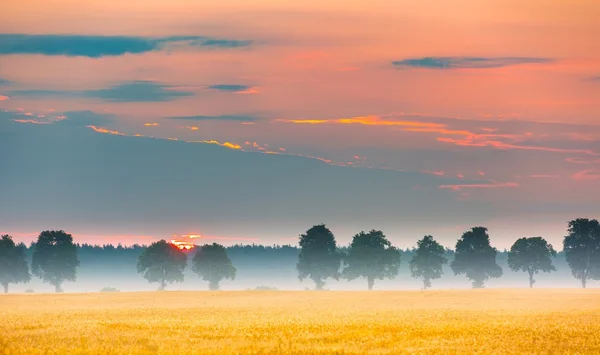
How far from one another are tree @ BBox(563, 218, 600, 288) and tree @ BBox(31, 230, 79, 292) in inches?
3576

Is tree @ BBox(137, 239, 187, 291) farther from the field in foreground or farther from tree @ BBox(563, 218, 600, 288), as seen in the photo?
the field in foreground

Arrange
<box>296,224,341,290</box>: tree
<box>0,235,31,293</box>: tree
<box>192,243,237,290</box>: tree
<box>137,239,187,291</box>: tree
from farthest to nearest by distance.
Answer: <box>192,243,237,290</box>: tree → <box>137,239,187,291</box>: tree → <box>0,235,31,293</box>: tree → <box>296,224,341,290</box>: tree

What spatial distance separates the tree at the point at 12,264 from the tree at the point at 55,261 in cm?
510

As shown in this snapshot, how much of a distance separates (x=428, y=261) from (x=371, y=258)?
13.4 meters

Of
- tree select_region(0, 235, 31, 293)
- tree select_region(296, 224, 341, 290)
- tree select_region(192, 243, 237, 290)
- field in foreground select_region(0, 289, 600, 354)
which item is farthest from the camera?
tree select_region(192, 243, 237, 290)

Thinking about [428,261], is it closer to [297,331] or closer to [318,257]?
[318,257]

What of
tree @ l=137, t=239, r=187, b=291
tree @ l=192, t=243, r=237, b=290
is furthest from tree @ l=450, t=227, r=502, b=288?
tree @ l=137, t=239, r=187, b=291

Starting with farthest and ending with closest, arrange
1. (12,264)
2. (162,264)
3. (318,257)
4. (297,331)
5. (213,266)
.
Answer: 1. (213,266)
2. (162,264)
3. (12,264)
4. (318,257)
5. (297,331)

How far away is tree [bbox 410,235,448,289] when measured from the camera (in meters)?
165

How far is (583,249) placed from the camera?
15862cm

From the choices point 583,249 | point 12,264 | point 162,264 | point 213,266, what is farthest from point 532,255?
point 12,264

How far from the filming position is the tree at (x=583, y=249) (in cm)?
15825

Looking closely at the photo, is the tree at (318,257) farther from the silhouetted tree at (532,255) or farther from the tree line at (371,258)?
the silhouetted tree at (532,255)

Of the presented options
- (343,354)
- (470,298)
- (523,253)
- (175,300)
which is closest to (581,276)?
(523,253)
